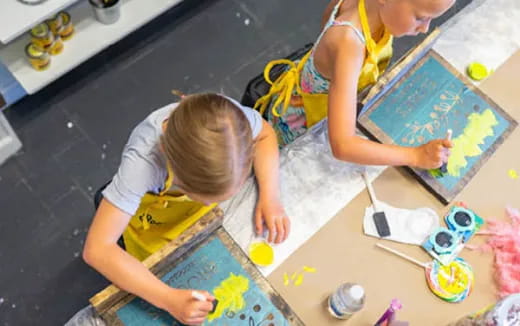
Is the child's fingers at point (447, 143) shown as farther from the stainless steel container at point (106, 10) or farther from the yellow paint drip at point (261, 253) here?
the stainless steel container at point (106, 10)

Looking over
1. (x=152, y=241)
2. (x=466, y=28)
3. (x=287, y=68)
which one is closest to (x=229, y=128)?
(x=152, y=241)

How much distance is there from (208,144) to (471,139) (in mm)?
661

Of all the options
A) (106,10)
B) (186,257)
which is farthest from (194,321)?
(106,10)

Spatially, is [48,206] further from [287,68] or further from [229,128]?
[229,128]

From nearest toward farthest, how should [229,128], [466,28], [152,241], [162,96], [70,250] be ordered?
[229,128], [152,241], [466,28], [70,250], [162,96]

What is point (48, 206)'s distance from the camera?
1.71m

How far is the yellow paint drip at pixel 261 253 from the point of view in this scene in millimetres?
1040

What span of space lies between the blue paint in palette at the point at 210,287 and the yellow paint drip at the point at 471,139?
1.65 ft

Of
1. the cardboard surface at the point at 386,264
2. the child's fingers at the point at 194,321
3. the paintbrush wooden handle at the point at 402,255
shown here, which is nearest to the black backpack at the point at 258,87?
the cardboard surface at the point at 386,264

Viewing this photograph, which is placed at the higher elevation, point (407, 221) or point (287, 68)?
point (287, 68)

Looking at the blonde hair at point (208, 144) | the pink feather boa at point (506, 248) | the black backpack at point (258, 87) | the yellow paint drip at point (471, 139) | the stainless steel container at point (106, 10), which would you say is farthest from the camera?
the stainless steel container at point (106, 10)

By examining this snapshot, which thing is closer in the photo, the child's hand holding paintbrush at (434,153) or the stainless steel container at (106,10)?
the child's hand holding paintbrush at (434,153)

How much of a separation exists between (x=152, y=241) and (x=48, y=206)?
2.39ft

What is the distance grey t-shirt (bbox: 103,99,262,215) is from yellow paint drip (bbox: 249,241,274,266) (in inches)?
8.9
